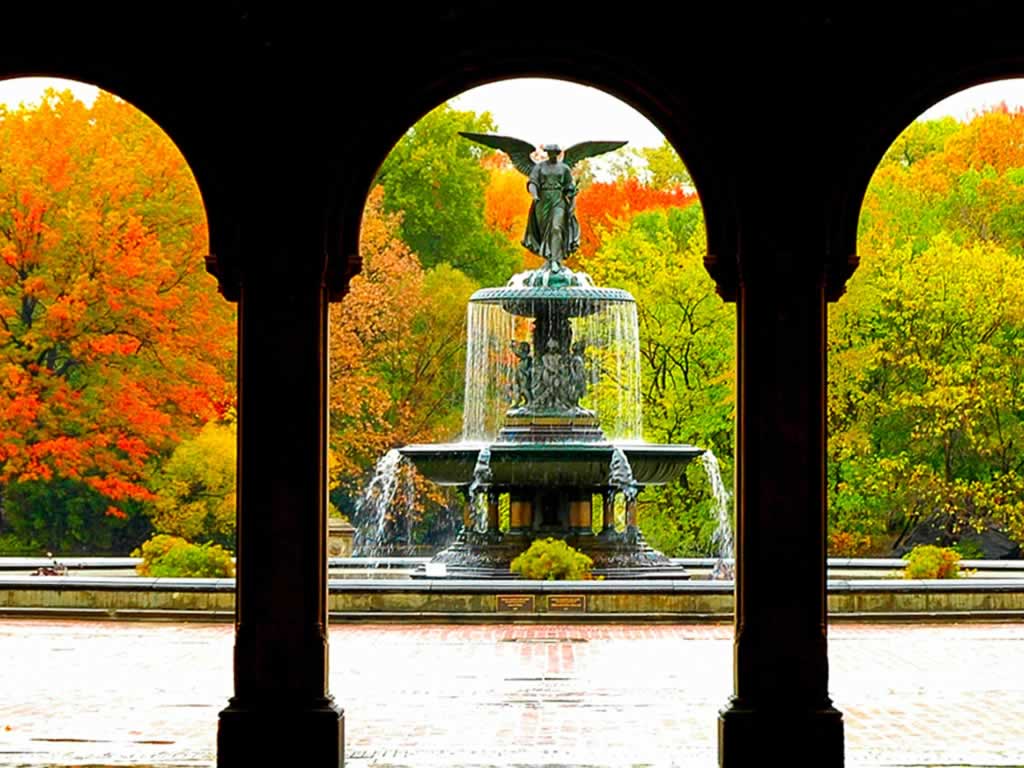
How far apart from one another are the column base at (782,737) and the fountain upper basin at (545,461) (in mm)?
12594

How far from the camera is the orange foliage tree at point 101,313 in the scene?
3172cm

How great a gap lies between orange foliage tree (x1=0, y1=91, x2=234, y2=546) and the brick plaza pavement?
1094 cm

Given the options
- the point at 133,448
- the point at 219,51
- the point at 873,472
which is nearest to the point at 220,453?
the point at 133,448

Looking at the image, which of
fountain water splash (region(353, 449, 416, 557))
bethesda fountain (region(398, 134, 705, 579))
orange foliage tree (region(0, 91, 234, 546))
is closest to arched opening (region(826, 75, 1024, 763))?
fountain water splash (region(353, 449, 416, 557))

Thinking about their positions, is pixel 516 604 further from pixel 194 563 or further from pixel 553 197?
pixel 553 197

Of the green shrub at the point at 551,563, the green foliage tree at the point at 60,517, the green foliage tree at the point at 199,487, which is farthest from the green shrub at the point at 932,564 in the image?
the green foliage tree at the point at 60,517

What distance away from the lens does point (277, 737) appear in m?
10.9

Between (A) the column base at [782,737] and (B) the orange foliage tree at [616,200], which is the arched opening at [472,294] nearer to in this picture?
(B) the orange foliage tree at [616,200]

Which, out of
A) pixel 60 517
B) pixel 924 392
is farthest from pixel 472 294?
pixel 60 517

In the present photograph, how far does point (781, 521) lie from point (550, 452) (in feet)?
41.4

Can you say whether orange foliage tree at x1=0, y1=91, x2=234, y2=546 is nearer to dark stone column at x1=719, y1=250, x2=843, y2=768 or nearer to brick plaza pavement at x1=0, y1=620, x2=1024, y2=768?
brick plaza pavement at x1=0, y1=620, x2=1024, y2=768

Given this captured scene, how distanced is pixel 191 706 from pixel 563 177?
1181 centimetres

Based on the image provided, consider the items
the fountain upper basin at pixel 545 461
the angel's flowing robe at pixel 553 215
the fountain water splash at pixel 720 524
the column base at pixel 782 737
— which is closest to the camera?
the column base at pixel 782 737

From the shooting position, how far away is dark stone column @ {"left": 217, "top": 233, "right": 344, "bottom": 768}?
35.8 ft
